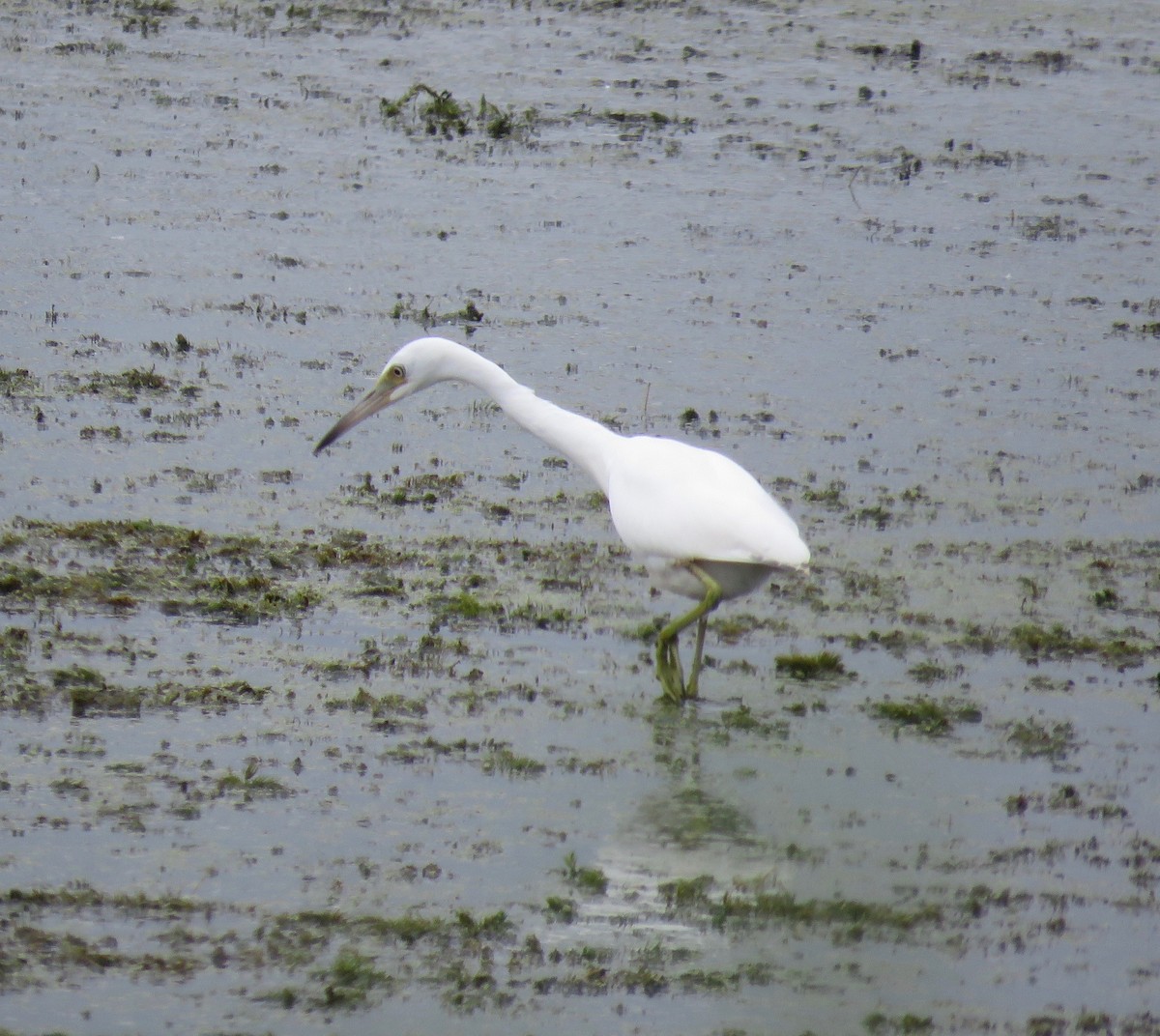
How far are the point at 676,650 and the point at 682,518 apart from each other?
447 millimetres

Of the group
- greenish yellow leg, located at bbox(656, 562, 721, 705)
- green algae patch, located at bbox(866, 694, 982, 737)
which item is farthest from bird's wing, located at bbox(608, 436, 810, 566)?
green algae patch, located at bbox(866, 694, 982, 737)

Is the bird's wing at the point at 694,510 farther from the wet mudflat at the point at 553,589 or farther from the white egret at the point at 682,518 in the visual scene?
the wet mudflat at the point at 553,589

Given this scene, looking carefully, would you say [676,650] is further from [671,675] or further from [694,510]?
[694,510]

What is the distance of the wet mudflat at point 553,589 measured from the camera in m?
4.66

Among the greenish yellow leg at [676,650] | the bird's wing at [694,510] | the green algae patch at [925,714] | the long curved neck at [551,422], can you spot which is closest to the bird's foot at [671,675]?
the greenish yellow leg at [676,650]

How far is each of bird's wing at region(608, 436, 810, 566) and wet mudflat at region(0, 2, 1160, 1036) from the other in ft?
0.63

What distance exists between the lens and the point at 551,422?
7.01m

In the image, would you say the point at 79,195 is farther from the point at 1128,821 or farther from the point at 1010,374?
the point at 1128,821

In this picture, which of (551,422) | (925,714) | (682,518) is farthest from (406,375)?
(925,714)

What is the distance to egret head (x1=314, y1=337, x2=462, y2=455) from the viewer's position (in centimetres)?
708

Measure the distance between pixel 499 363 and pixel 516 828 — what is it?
4958mm

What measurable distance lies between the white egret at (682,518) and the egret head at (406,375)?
0.15 ft

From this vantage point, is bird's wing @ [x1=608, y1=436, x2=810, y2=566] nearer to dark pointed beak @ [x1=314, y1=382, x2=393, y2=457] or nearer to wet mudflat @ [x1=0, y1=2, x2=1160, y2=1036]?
wet mudflat @ [x1=0, y1=2, x2=1160, y2=1036]

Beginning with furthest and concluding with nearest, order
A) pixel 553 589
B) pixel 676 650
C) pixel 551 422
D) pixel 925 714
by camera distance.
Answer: pixel 553 589 < pixel 551 422 < pixel 676 650 < pixel 925 714
